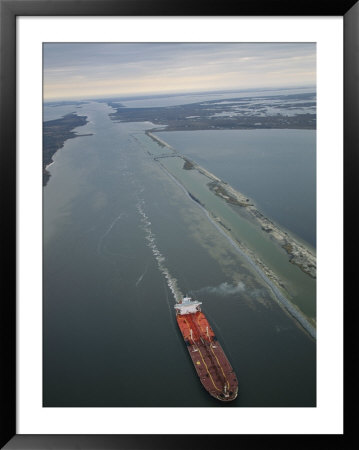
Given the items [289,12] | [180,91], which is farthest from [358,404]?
[180,91]

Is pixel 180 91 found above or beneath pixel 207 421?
above

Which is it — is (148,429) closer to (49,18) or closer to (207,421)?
(207,421)

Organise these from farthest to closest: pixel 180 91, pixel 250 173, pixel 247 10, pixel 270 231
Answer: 1. pixel 250 173
2. pixel 270 231
3. pixel 180 91
4. pixel 247 10

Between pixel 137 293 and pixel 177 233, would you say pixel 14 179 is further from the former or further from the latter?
pixel 177 233

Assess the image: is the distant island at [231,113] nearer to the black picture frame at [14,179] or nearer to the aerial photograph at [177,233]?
the aerial photograph at [177,233]

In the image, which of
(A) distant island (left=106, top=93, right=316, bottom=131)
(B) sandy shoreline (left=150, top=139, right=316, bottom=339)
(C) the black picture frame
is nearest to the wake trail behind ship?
(B) sandy shoreline (left=150, top=139, right=316, bottom=339)

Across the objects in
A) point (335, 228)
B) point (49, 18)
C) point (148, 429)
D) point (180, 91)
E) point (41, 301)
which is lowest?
point (148, 429)

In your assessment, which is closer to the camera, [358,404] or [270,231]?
[358,404]

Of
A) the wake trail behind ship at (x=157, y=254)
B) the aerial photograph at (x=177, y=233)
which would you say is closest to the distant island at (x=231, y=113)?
the aerial photograph at (x=177, y=233)

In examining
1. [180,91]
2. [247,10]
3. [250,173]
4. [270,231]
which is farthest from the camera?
[250,173]
